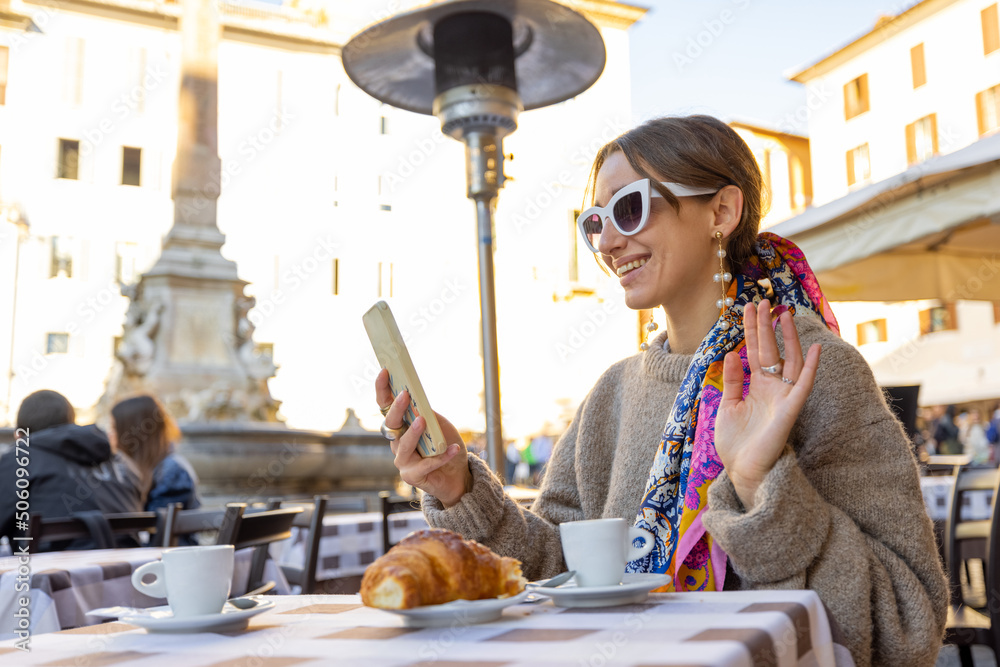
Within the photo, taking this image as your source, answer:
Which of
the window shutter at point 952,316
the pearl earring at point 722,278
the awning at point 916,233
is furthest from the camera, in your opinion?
the window shutter at point 952,316

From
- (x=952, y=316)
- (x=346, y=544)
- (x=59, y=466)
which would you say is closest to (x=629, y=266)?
(x=346, y=544)

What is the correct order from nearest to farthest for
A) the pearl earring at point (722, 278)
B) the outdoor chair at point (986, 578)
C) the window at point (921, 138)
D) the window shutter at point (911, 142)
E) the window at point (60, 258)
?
the pearl earring at point (722, 278), the outdoor chair at point (986, 578), the window at point (921, 138), the window at point (60, 258), the window shutter at point (911, 142)

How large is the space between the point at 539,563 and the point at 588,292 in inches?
1199

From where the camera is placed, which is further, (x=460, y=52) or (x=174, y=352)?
(x=174, y=352)

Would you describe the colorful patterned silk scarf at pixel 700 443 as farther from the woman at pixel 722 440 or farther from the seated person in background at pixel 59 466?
the seated person in background at pixel 59 466

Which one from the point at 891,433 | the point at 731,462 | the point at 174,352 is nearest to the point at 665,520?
the point at 731,462

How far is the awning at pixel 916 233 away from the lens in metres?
4.00

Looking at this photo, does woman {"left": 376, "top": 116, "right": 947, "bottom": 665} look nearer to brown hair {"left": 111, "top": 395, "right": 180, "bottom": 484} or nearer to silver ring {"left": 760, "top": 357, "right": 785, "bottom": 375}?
silver ring {"left": 760, "top": 357, "right": 785, "bottom": 375}

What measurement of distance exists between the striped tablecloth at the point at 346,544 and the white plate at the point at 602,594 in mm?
2892

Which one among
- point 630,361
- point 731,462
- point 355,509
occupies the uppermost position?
point 630,361

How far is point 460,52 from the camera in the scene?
3.05 metres

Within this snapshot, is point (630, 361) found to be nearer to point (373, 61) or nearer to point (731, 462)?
point (731, 462)

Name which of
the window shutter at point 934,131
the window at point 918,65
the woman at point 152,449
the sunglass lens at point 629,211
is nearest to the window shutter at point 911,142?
the window shutter at point 934,131

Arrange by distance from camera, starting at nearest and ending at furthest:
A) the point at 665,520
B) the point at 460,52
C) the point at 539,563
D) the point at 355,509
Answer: the point at 665,520 → the point at 539,563 → the point at 460,52 → the point at 355,509
